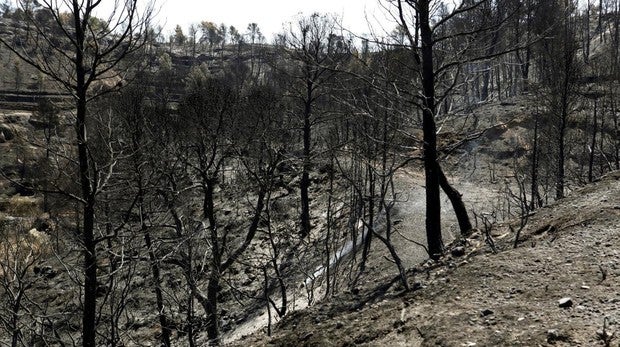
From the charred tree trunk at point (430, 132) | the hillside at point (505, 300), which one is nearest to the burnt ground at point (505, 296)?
the hillside at point (505, 300)

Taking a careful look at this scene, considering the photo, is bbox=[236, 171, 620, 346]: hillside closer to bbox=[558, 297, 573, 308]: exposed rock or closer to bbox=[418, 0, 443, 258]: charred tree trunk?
bbox=[558, 297, 573, 308]: exposed rock

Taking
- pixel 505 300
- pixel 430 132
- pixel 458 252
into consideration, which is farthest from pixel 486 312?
pixel 430 132

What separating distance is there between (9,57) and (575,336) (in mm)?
93723

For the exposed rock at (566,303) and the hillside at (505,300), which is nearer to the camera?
the hillside at (505,300)

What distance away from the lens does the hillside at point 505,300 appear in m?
3.94

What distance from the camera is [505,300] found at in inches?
181

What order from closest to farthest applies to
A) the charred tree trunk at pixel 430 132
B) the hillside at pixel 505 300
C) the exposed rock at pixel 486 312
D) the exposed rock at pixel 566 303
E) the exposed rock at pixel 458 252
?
the hillside at pixel 505 300
the exposed rock at pixel 566 303
the exposed rock at pixel 486 312
the exposed rock at pixel 458 252
the charred tree trunk at pixel 430 132

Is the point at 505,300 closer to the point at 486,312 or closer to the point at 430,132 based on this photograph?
the point at 486,312

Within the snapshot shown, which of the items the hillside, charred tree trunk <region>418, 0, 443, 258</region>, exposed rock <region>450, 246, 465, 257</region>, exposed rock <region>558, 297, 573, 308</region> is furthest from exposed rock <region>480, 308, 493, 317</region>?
charred tree trunk <region>418, 0, 443, 258</region>

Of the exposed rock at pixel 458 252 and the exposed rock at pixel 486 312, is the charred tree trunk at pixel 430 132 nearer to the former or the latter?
the exposed rock at pixel 458 252

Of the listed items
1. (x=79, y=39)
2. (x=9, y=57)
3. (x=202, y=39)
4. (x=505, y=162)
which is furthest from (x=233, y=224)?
(x=202, y=39)

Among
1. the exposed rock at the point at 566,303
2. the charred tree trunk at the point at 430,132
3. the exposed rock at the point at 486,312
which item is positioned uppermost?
the charred tree trunk at the point at 430,132

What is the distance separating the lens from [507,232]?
7.29 metres

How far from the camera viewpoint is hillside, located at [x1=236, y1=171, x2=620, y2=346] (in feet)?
12.9
